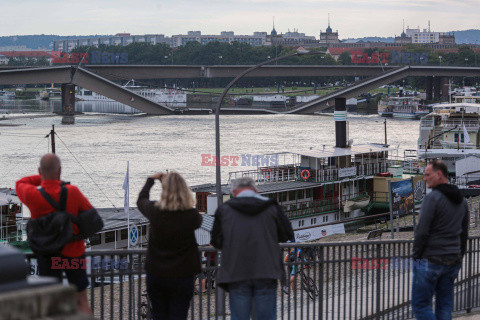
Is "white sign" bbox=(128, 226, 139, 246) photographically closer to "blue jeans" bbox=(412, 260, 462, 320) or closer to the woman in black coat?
"blue jeans" bbox=(412, 260, 462, 320)

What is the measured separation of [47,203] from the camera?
4582 mm

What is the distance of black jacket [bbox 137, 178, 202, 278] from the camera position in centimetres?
468

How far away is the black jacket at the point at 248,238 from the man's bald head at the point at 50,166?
951 millimetres

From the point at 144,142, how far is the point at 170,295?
52880mm

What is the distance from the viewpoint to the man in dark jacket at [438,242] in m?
5.25

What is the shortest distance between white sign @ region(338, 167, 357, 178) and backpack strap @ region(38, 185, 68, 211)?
87.6 ft

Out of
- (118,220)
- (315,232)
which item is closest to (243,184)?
(118,220)

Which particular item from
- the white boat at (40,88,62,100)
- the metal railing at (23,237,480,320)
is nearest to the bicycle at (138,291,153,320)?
the metal railing at (23,237,480,320)

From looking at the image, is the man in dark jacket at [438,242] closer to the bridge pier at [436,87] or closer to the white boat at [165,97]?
the white boat at [165,97]

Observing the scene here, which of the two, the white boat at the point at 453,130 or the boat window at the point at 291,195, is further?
the white boat at the point at 453,130

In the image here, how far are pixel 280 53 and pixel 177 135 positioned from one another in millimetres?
87836

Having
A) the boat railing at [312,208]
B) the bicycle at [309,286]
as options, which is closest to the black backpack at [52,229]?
the bicycle at [309,286]

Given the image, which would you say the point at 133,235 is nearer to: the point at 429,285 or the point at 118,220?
the point at 118,220

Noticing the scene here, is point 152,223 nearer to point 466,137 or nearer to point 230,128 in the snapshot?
point 466,137
